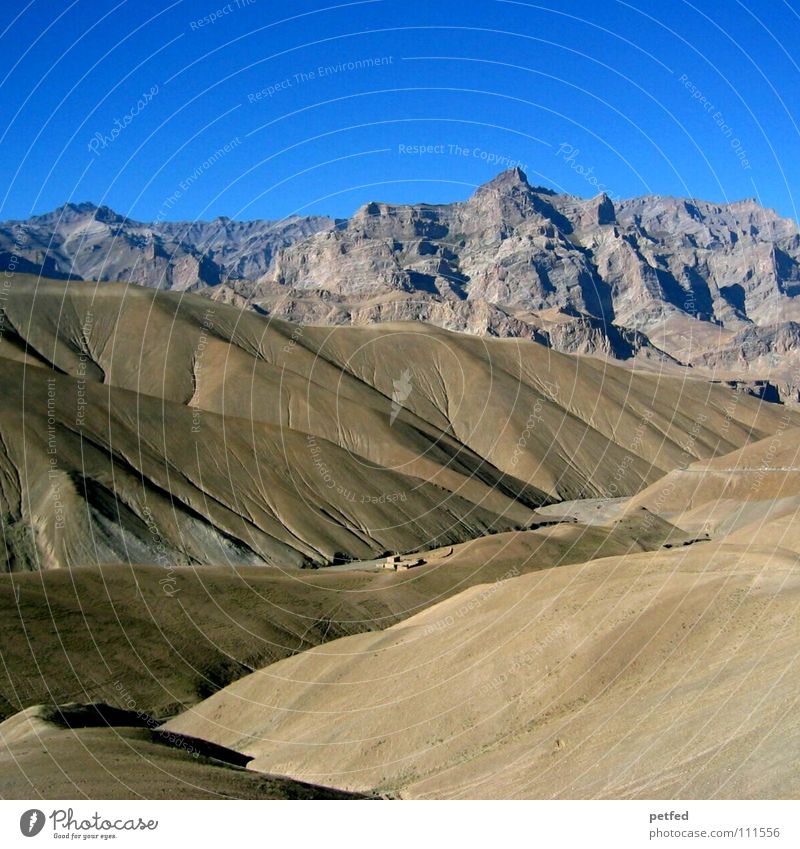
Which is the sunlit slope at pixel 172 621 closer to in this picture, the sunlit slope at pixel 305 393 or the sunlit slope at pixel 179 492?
the sunlit slope at pixel 179 492

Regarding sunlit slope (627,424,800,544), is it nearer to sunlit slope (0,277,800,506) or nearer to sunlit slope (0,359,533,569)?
sunlit slope (0,359,533,569)

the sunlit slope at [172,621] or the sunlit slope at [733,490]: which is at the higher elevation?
the sunlit slope at [733,490]

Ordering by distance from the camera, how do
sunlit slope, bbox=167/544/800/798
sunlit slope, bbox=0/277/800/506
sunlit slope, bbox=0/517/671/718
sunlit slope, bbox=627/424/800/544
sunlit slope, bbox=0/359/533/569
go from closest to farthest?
sunlit slope, bbox=167/544/800/798 → sunlit slope, bbox=0/517/671/718 → sunlit slope, bbox=0/359/533/569 → sunlit slope, bbox=627/424/800/544 → sunlit slope, bbox=0/277/800/506

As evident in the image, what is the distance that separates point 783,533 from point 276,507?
2450 inches

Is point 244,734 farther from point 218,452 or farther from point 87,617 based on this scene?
point 218,452

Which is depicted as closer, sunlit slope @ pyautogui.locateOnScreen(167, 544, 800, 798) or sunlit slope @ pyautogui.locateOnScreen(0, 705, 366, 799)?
sunlit slope @ pyautogui.locateOnScreen(0, 705, 366, 799)

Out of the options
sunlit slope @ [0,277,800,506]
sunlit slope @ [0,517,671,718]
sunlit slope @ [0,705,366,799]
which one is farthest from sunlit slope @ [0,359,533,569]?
sunlit slope @ [0,705,366,799]

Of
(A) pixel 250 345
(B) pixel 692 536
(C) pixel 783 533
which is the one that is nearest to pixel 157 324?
(A) pixel 250 345

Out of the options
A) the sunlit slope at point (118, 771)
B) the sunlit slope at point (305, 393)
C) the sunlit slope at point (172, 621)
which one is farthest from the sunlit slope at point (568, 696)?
the sunlit slope at point (305, 393)

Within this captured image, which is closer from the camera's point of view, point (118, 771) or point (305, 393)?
point (118, 771)

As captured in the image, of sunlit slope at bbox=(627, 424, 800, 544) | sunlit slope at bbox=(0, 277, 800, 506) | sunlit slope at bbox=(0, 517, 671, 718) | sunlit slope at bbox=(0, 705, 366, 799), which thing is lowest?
sunlit slope at bbox=(0, 705, 366, 799)

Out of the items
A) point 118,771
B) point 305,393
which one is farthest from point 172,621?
point 305,393

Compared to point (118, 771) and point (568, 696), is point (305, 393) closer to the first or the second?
point (568, 696)

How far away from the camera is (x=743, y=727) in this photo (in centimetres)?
2972
